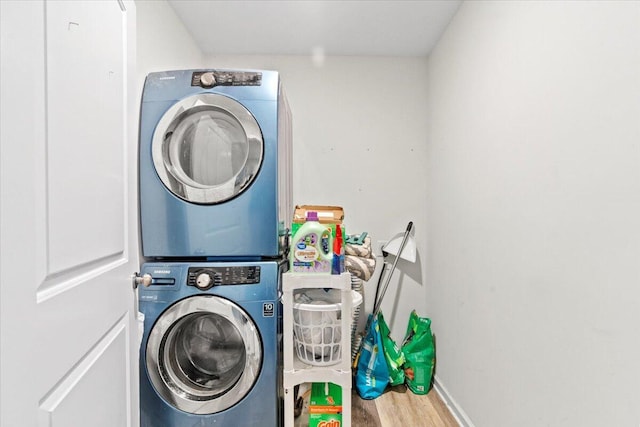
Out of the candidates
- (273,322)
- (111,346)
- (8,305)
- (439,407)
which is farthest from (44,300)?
(439,407)

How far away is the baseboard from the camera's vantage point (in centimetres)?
184

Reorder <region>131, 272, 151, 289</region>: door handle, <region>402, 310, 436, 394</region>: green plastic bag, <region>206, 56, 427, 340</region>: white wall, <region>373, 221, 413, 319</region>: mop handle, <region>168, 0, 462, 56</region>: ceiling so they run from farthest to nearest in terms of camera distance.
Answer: <region>206, 56, 427, 340</region>: white wall → <region>373, 221, 413, 319</region>: mop handle → <region>402, 310, 436, 394</region>: green plastic bag → <region>168, 0, 462, 56</region>: ceiling → <region>131, 272, 151, 289</region>: door handle

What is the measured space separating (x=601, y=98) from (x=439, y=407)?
1.88m

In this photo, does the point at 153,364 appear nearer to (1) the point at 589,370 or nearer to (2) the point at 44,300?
(2) the point at 44,300

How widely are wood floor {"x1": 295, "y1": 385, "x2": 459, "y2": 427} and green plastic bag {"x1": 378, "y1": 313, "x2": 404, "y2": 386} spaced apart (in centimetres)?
8

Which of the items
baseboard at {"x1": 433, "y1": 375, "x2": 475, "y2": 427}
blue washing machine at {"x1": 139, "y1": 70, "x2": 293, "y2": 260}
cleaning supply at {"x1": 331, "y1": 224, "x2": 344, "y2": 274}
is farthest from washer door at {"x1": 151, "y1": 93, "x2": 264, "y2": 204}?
baseboard at {"x1": 433, "y1": 375, "x2": 475, "y2": 427}

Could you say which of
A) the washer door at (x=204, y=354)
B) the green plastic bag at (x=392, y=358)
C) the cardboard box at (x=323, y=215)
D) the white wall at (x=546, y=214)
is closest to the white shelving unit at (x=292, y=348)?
the washer door at (x=204, y=354)

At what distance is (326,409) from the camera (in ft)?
5.41

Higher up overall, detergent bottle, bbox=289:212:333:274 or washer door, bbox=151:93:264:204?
washer door, bbox=151:93:264:204

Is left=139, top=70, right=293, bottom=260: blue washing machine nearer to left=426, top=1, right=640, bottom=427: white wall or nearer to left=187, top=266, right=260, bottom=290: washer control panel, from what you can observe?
left=187, top=266, right=260, bottom=290: washer control panel

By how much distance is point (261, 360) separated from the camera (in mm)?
1615

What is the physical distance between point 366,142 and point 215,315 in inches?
65.5

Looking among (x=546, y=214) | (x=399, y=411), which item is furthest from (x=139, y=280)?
(x=399, y=411)

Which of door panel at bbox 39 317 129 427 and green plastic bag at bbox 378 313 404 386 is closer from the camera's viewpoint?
door panel at bbox 39 317 129 427
